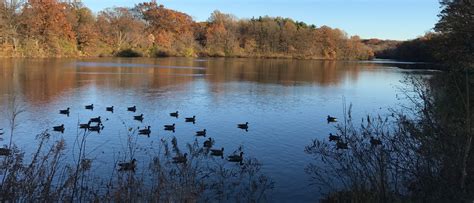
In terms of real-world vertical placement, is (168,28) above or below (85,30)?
above

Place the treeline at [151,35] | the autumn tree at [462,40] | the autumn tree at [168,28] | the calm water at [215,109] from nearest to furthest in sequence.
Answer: the autumn tree at [462,40] < the calm water at [215,109] < the treeline at [151,35] < the autumn tree at [168,28]

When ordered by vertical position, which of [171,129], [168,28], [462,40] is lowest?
[171,129]

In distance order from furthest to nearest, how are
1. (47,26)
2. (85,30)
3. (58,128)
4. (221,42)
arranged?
(221,42) < (85,30) < (47,26) < (58,128)

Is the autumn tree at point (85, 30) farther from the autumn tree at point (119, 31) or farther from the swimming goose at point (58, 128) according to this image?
Result: the swimming goose at point (58, 128)

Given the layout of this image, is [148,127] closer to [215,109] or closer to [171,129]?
[171,129]

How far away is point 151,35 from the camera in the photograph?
269 feet

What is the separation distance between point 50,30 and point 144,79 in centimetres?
3205

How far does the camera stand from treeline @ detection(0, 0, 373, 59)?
5806 centimetres

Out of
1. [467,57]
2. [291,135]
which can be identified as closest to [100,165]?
[291,135]

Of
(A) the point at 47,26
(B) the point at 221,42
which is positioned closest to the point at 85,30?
(A) the point at 47,26

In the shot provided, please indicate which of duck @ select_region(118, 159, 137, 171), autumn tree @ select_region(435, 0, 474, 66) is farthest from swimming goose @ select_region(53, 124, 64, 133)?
autumn tree @ select_region(435, 0, 474, 66)

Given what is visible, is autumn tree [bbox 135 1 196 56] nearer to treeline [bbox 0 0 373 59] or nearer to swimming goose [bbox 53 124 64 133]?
treeline [bbox 0 0 373 59]

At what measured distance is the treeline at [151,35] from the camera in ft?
190

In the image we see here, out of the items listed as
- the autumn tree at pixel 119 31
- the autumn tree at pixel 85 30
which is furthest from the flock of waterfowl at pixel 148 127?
the autumn tree at pixel 119 31
